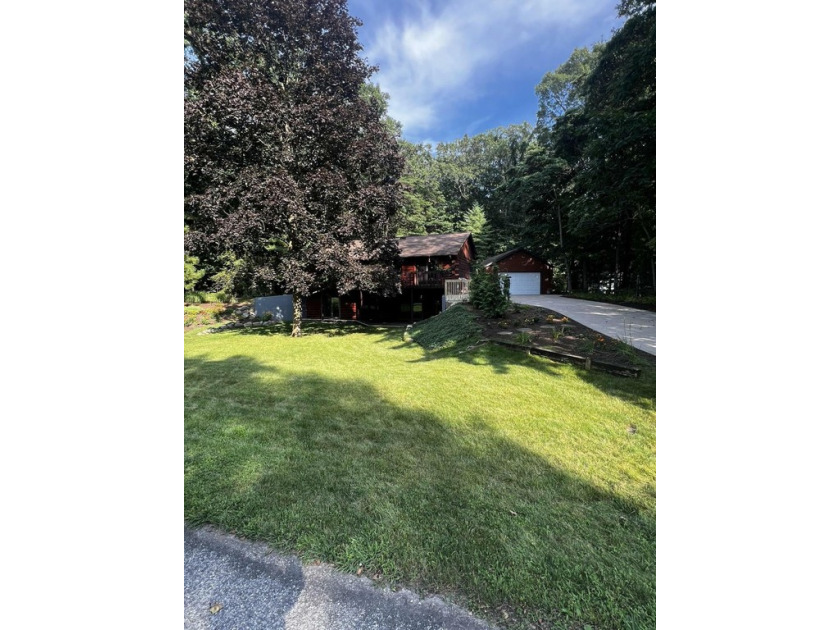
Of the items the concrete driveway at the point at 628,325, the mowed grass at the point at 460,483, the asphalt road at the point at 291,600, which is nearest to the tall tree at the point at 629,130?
the concrete driveway at the point at 628,325

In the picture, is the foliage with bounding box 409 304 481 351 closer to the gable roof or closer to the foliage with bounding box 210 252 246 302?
the foliage with bounding box 210 252 246 302

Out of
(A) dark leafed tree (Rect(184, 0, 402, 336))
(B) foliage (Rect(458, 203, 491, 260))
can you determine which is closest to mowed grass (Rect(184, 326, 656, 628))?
(A) dark leafed tree (Rect(184, 0, 402, 336))

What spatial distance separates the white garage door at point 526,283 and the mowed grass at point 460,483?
670 inches

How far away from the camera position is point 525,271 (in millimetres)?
21516

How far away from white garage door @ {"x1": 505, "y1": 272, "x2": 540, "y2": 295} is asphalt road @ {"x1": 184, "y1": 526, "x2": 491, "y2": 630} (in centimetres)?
2098

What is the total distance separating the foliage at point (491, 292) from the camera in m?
8.43

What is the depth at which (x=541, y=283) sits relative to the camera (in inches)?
854

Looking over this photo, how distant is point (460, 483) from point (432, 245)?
14359 millimetres

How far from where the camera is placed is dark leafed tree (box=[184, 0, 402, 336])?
8.78 metres

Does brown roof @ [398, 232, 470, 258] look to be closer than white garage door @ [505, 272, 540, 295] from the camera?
Yes

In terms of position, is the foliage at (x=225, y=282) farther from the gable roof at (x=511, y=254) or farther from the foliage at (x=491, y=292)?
the gable roof at (x=511, y=254)
